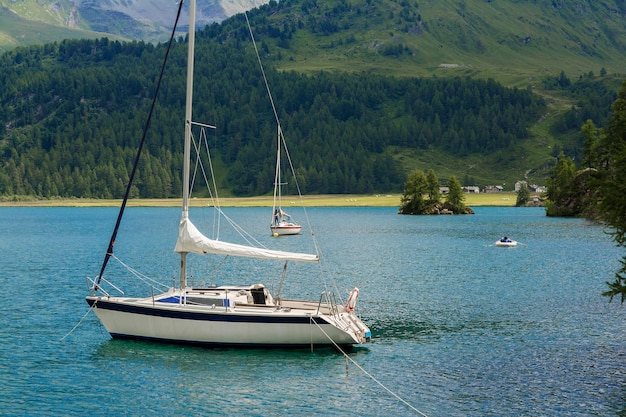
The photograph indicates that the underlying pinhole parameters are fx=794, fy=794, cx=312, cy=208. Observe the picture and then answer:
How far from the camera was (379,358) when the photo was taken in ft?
150

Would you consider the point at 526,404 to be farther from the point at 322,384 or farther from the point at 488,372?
the point at 322,384

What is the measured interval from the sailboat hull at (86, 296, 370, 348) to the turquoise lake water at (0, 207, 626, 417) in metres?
0.81

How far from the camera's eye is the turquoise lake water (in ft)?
123

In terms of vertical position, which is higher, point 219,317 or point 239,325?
point 219,317

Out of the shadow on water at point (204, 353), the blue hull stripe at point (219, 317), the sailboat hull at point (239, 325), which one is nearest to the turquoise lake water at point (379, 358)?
the shadow on water at point (204, 353)

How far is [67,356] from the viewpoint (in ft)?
154

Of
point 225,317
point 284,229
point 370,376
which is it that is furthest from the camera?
point 284,229

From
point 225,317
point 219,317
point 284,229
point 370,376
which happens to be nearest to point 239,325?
point 225,317

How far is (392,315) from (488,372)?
17.2 m

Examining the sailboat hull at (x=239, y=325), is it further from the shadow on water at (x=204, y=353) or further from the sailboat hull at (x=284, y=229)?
the sailboat hull at (x=284, y=229)

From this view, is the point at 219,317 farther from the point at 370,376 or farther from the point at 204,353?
the point at 370,376

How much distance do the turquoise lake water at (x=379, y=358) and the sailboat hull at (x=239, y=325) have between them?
809 millimetres

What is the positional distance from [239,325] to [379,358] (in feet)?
27.2

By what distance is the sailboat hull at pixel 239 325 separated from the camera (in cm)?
4494
